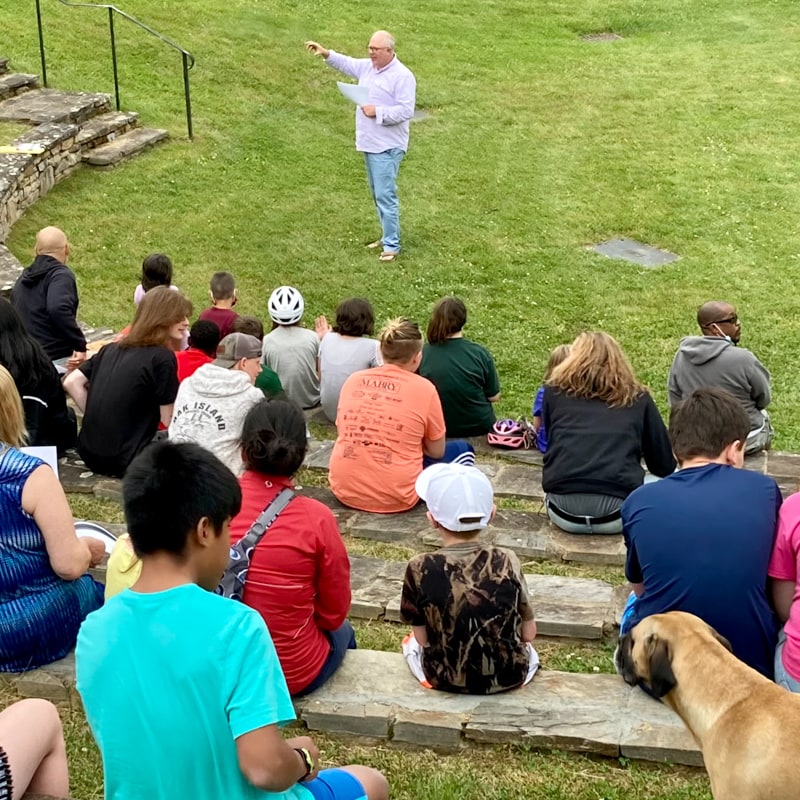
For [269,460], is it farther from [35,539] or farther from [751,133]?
[751,133]

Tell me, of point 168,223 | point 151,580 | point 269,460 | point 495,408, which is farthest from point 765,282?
point 151,580

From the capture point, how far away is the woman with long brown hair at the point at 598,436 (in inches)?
222

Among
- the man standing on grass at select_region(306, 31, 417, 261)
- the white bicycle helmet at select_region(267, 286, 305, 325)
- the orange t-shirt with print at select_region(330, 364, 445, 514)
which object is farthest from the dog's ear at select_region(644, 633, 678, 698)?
the man standing on grass at select_region(306, 31, 417, 261)

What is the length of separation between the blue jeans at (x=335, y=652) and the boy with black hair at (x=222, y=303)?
3.96 metres

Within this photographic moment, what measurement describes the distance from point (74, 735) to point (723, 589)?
2.33 metres

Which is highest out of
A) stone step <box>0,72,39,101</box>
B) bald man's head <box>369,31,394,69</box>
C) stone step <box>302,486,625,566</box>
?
bald man's head <box>369,31,394,69</box>

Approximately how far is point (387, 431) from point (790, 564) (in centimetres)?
259

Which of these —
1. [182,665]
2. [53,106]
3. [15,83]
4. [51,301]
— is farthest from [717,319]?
[15,83]

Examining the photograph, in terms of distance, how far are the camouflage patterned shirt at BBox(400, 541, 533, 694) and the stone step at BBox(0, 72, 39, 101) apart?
1188cm

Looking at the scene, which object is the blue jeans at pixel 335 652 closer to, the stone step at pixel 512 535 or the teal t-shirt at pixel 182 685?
the stone step at pixel 512 535

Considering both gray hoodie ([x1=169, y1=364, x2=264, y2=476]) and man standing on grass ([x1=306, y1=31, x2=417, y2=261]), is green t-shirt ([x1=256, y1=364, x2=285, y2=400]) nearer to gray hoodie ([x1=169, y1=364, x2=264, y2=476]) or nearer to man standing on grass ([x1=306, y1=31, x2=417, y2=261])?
gray hoodie ([x1=169, y1=364, x2=264, y2=476])

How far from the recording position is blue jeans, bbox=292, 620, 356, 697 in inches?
163

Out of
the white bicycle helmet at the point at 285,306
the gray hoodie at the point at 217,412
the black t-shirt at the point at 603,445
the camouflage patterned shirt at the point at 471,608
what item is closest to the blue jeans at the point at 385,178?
the white bicycle helmet at the point at 285,306

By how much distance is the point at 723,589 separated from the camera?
389cm
